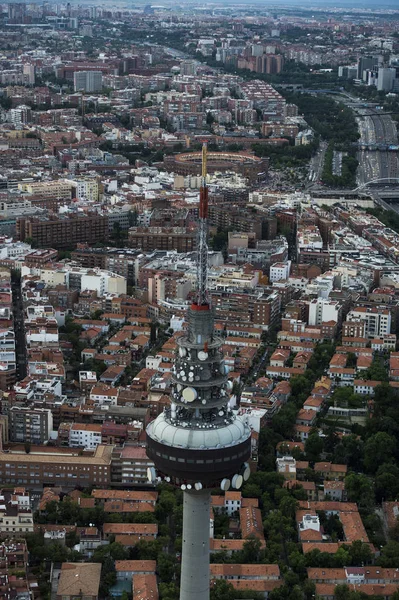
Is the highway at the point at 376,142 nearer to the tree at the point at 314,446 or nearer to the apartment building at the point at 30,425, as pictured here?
the tree at the point at 314,446

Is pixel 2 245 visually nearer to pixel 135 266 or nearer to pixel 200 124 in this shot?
pixel 135 266

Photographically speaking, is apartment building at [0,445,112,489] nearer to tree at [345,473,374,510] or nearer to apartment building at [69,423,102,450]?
apartment building at [69,423,102,450]

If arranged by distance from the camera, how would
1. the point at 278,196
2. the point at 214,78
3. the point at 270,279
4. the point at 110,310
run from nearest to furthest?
1. the point at 110,310
2. the point at 270,279
3. the point at 278,196
4. the point at 214,78

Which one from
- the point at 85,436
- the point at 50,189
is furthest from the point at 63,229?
the point at 85,436

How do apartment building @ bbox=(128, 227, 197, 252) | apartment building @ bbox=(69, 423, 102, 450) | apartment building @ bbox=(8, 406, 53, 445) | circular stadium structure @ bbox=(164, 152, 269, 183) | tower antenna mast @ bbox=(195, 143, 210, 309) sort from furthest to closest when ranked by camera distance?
circular stadium structure @ bbox=(164, 152, 269, 183) → apartment building @ bbox=(128, 227, 197, 252) → apartment building @ bbox=(8, 406, 53, 445) → apartment building @ bbox=(69, 423, 102, 450) → tower antenna mast @ bbox=(195, 143, 210, 309)

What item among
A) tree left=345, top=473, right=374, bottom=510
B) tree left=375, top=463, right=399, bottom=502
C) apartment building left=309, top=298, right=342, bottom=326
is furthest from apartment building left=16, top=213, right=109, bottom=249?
tree left=375, top=463, right=399, bottom=502

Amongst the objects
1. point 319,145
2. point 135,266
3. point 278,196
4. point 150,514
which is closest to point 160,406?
point 150,514

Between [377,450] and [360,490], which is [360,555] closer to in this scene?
[360,490]
